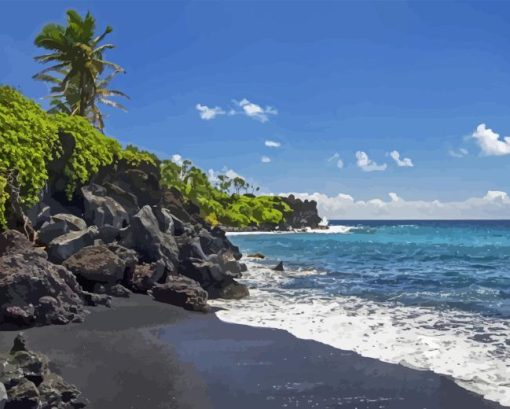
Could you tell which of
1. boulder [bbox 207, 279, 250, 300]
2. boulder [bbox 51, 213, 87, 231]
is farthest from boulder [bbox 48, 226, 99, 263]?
boulder [bbox 207, 279, 250, 300]

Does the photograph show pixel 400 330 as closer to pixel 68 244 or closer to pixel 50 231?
pixel 68 244

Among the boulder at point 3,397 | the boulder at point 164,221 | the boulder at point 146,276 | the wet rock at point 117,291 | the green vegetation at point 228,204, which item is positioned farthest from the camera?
the green vegetation at point 228,204

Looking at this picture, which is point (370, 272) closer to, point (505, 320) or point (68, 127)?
point (505, 320)

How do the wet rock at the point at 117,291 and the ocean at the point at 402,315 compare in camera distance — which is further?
the wet rock at the point at 117,291

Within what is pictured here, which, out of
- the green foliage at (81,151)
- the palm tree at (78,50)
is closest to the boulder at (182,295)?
the green foliage at (81,151)

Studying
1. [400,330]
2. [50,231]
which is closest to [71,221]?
[50,231]

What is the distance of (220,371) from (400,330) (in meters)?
6.77

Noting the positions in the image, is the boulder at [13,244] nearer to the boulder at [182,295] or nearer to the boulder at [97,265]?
the boulder at [97,265]

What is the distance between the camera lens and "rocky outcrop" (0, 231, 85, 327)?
40.0 ft

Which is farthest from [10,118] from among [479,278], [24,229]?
[479,278]

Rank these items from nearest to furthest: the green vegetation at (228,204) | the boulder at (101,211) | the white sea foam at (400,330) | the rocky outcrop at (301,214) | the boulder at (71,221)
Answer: the white sea foam at (400,330) < the boulder at (71,221) < the boulder at (101,211) < the green vegetation at (228,204) < the rocky outcrop at (301,214)

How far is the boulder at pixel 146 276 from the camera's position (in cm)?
1814

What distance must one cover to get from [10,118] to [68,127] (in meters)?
6.44

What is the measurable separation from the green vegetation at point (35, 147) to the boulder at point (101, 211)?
0.93 meters
